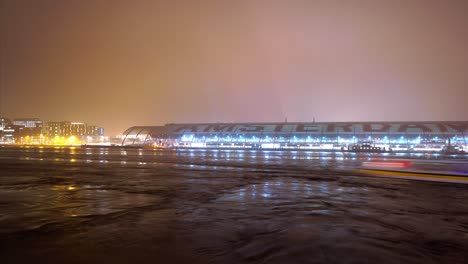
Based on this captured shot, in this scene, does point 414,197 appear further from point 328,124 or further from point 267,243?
point 328,124

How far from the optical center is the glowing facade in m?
73.9

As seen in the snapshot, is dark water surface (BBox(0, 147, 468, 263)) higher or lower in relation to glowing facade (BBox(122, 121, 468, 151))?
lower

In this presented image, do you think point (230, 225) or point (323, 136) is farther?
point (323, 136)

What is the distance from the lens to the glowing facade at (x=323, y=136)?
7388 cm

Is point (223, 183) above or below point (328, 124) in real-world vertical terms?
below

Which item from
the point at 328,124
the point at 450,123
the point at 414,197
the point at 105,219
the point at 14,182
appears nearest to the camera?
the point at 105,219

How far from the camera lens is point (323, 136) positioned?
8138 centimetres

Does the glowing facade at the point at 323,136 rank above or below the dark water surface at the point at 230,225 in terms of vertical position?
above

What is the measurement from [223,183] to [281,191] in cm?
365

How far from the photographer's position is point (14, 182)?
1789 centimetres

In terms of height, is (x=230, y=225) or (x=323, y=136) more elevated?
(x=323, y=136)

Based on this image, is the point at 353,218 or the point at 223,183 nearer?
the point at 353,218

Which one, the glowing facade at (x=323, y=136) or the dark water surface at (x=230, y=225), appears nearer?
the dark water surface at (x=230, y=225)

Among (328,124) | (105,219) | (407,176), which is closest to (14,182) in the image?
(105,219)
